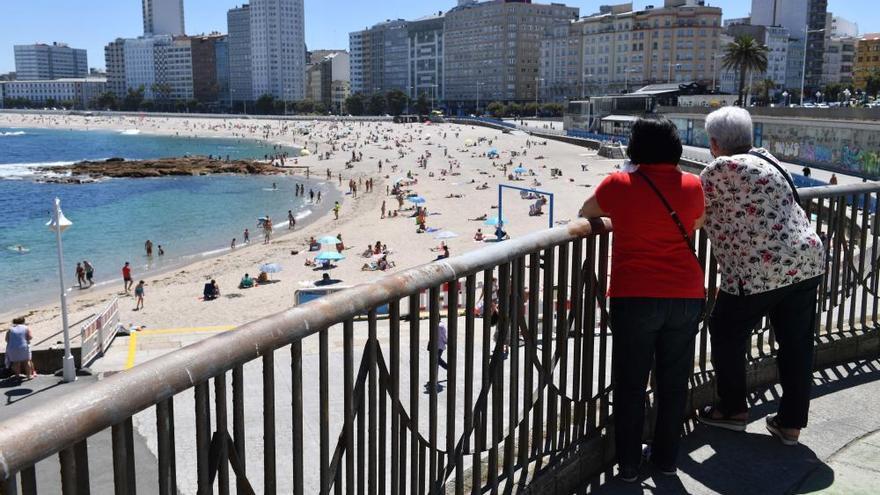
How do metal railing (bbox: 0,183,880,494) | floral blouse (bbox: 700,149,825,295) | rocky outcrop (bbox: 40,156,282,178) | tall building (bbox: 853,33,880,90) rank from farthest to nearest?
tall building (bbox: 853,33,880,90), rocky outcrop (bbox: 40,156,282,178), floral blouse (bbox: 700,149,825,295), metal railing (bbox: 0,183,880,494)

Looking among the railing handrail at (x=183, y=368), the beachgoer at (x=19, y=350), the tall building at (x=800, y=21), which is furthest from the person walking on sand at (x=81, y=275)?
the tall building at (x=800, y=21)

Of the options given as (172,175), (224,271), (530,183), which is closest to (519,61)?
(172,175)

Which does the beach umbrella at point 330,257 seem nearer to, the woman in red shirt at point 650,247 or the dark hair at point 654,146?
the woman in red shirt at point 650,247

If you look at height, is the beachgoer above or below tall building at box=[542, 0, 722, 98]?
below

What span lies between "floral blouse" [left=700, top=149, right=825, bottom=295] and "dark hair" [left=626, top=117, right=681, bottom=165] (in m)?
0.46

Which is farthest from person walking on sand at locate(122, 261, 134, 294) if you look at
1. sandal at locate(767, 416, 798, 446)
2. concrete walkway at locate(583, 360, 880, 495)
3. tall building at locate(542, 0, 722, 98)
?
tall building at locate(542, 0, 722, 98)

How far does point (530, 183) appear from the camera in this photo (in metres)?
56.5

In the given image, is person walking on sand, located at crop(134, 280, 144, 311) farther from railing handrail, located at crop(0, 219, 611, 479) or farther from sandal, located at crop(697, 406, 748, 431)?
railing handrail, located at crop(0, 219, 611, 479)

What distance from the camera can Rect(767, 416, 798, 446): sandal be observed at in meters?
4.14

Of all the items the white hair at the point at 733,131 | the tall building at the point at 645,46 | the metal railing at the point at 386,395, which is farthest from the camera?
the tall building at the point at 645,46

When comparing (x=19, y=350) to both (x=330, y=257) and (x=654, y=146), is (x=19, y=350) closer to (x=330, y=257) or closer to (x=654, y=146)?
(x=654, y=146)

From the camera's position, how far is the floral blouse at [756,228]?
388 centimetres

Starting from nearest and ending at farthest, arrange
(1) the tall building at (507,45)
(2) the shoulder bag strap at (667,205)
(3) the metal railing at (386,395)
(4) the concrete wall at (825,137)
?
(3) the metal railing at (386,395) < (2) the shoulder bag strap at (667,205) < (4) the concrete wall at (825,137) < (1) the tall building at (507,45)

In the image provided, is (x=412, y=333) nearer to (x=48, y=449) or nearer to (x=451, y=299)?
(x=451, y=299)
